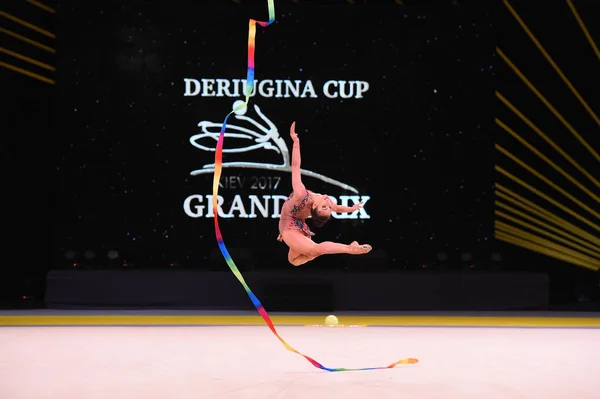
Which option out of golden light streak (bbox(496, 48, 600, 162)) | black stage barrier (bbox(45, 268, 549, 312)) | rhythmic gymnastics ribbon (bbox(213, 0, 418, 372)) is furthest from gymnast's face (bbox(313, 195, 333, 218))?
golden light streak (bbox(496, 48, 600, 162))

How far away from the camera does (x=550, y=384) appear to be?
211 inches

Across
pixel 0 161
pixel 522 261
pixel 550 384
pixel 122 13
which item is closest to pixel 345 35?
pixel 122 13

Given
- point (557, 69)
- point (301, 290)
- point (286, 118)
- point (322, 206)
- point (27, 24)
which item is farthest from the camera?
point (557, 69)

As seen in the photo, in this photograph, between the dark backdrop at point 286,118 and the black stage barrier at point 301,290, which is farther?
the dark backdrop at point 286,118

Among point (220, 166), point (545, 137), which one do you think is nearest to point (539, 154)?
point (545, 137)

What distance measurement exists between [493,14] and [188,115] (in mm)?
4551

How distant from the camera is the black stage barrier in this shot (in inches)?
407

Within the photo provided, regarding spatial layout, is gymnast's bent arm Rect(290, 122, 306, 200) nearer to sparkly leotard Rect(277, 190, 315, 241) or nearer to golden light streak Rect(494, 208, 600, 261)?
sparkly leotard Rect(277, 190, 315, 241)

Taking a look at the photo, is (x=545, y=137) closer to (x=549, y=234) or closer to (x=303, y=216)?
(x=549, y=234)

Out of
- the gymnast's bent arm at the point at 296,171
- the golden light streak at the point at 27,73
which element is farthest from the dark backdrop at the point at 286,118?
the gymnast's bent arm at the point at 296,171

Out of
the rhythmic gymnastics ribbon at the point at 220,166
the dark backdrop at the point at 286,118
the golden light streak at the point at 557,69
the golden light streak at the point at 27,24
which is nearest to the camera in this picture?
the rhythmic gymnastics ribbon at the point at 220,166

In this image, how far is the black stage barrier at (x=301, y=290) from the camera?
1033 cm

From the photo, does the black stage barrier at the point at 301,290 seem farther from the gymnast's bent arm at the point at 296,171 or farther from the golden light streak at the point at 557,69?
the gymnast's bent arm at the point at 296,171

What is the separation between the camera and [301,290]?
10.4m
